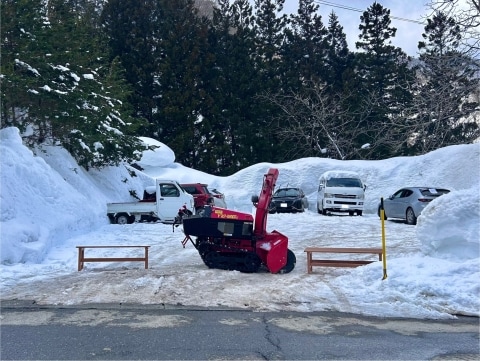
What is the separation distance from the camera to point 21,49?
19.3 m

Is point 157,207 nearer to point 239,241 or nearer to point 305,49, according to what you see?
point 239,241

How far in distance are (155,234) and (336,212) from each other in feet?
40.1

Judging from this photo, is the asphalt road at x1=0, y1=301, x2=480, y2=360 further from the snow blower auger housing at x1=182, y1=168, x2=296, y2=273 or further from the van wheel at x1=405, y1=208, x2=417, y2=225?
the van wheel at x1=405, y1=208, x2=417, y2=225

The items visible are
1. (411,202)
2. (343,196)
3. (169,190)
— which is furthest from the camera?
(343,196)

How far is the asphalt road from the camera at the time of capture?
19.1 feet

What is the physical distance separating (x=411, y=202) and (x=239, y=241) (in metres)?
11.4

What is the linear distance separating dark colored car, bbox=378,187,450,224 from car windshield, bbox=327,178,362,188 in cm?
447

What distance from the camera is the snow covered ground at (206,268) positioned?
8266 mm

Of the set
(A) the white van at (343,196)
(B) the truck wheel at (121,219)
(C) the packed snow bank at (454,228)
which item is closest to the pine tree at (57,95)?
(B) the truck wheel at (121,219)

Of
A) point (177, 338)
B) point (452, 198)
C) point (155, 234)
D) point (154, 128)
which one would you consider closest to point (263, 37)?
point (154, 128)

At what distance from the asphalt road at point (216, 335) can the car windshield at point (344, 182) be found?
18550 mm

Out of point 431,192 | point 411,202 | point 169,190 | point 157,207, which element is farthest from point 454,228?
point 169,190

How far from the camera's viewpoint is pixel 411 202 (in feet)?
65.3

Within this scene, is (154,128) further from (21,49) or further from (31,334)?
(31,334)
